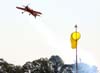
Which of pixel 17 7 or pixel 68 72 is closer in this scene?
pixel 17 7

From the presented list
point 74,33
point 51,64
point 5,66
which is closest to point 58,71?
point 51,64

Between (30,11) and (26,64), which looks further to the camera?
(26,64)

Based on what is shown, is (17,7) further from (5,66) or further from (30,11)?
(5,66)

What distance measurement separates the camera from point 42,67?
161750 millimetres

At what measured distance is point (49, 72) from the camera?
160 metres

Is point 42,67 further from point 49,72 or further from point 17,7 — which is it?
point 17,7

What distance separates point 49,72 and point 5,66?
12623 mm

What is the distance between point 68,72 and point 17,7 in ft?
222

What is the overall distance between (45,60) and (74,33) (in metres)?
86.2

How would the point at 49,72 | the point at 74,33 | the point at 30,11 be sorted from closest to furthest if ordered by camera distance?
the point at 74,33, the point at 30,11, the point at 49,72

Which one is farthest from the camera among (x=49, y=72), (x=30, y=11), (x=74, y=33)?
(x=49, y=72)

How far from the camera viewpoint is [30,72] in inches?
6344

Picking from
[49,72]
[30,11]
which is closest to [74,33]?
[30,11]

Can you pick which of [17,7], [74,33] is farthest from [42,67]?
[74,33]
